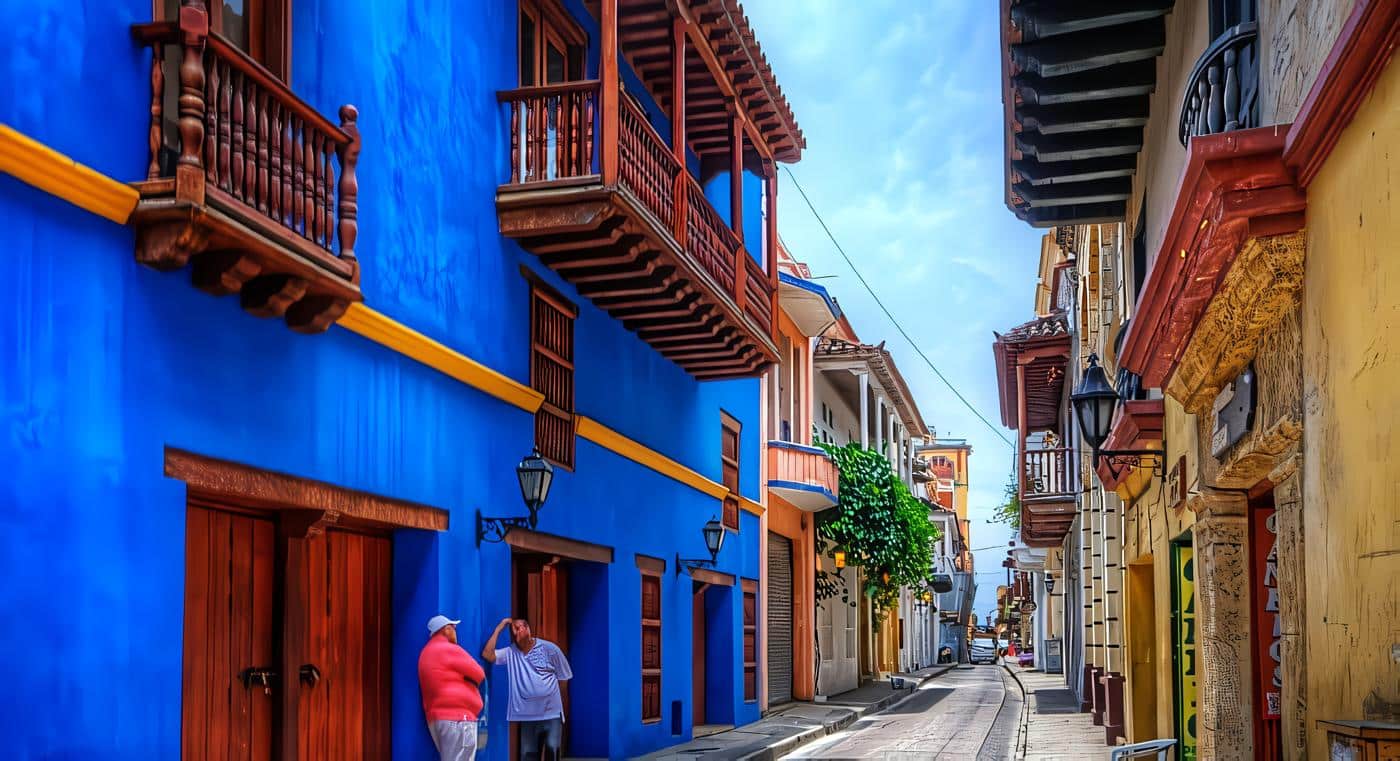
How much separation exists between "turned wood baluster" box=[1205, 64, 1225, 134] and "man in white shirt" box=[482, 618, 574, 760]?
673cm

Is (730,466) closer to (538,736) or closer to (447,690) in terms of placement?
(538,736)

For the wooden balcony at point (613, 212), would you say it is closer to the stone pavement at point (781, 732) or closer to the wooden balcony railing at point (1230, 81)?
the stone pavement at point (781, 732)

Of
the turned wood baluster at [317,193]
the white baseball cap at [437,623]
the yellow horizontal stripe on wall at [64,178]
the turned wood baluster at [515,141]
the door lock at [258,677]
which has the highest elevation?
the turned wood baluster at [515,141]

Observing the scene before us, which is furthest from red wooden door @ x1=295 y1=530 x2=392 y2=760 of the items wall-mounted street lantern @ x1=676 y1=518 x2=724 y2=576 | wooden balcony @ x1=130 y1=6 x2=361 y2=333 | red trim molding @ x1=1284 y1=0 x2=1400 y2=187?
wall-mounted street lantern @ x1=676 y1=518 x2=724 y2=576

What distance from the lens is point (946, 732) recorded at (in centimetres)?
2072

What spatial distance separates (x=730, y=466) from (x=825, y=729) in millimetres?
3986

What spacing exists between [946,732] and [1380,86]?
1732cm

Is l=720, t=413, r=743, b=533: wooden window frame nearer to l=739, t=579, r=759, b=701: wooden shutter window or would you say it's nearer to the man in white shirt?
l=739, t=579, r=759, b=701: wooden shutter window

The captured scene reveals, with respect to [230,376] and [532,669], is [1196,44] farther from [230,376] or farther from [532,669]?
[532,669]

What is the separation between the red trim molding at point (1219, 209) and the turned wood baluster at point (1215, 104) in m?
0.81

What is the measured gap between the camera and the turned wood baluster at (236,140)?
24.7ft

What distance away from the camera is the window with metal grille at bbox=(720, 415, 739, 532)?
20594mm

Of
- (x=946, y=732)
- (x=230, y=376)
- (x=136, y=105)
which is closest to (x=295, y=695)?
(x=230, y=376)

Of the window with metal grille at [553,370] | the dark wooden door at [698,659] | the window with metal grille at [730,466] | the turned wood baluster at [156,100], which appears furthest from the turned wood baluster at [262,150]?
the window with metal grille at [730,466]
